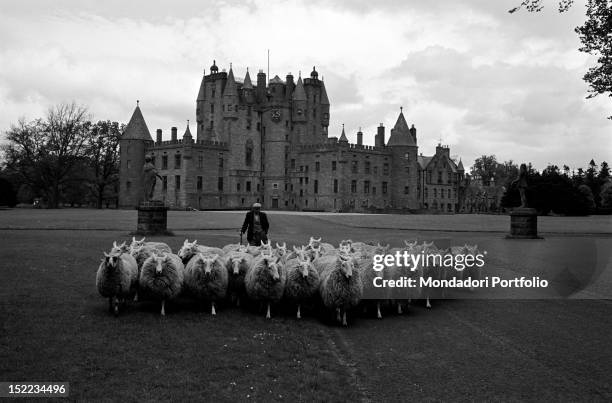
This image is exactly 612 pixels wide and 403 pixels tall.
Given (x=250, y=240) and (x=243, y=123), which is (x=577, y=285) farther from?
(x=243, y=123)

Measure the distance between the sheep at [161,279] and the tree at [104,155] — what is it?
7732 centimetres

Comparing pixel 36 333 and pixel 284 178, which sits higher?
pixel 284 178

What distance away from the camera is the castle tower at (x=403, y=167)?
89662 mm

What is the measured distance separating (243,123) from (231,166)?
7396 mm

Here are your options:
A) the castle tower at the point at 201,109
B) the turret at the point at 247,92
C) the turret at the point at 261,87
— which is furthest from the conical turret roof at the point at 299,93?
the castle tower at the point at 201,109

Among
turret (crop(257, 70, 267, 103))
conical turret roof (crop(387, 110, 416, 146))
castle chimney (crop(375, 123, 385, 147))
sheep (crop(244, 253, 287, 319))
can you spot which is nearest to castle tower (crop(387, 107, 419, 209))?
conical turret roof (crop(387, 110, 416, 146))

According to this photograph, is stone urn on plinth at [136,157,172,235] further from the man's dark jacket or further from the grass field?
the grass field

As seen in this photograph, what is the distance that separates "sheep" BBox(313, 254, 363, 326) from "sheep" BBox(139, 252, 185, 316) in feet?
10.9

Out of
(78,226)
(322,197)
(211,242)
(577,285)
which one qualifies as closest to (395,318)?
(577,285)

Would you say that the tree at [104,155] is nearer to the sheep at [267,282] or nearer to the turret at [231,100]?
the turret at [231,100]

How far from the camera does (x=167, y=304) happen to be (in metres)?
13.0

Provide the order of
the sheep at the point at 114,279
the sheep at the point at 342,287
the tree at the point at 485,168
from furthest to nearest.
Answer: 1. the tree at the point at 485,168
2. the sheep at the point at 342,287
3. the sheep at the point at 114,279

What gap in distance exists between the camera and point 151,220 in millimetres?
27906

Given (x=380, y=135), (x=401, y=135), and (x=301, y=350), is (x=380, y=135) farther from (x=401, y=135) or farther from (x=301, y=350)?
(x=301, y=350)
